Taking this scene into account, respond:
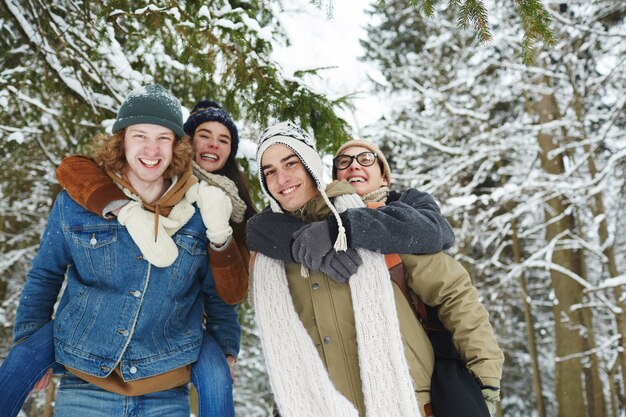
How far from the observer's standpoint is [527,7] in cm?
208

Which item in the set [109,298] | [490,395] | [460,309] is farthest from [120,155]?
[490,395]

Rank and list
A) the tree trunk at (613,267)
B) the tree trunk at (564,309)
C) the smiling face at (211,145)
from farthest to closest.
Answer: the tree trunk at (564,309) → the tree trunk at (613,267) → the smiling face at (211,145)

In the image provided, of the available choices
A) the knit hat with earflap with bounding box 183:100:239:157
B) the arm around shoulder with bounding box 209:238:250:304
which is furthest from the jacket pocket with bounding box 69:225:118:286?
the knit hat with earflap with bounding box 183:100:239:157

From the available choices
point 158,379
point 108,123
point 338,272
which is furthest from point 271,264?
point 108,123

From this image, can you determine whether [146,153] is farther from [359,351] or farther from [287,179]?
[359,351]

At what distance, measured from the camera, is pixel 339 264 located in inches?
88.0

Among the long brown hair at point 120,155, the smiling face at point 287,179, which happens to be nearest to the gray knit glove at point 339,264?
the smiling face at point 287,179

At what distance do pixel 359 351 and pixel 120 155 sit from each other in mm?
1486

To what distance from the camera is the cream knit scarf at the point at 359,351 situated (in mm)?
2139

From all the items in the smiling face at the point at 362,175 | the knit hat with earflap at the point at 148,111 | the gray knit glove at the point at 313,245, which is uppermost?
the knit hat with earflap at the point at 148,111

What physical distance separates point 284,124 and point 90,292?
50.7 inches

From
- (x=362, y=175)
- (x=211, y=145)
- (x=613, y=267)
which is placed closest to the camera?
(x=362, y=175)

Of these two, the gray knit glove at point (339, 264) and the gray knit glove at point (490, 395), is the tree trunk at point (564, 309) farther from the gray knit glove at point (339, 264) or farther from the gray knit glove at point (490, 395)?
the gray knit glove at point (339, 264)

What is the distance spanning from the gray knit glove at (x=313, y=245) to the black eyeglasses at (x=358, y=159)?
83cm
